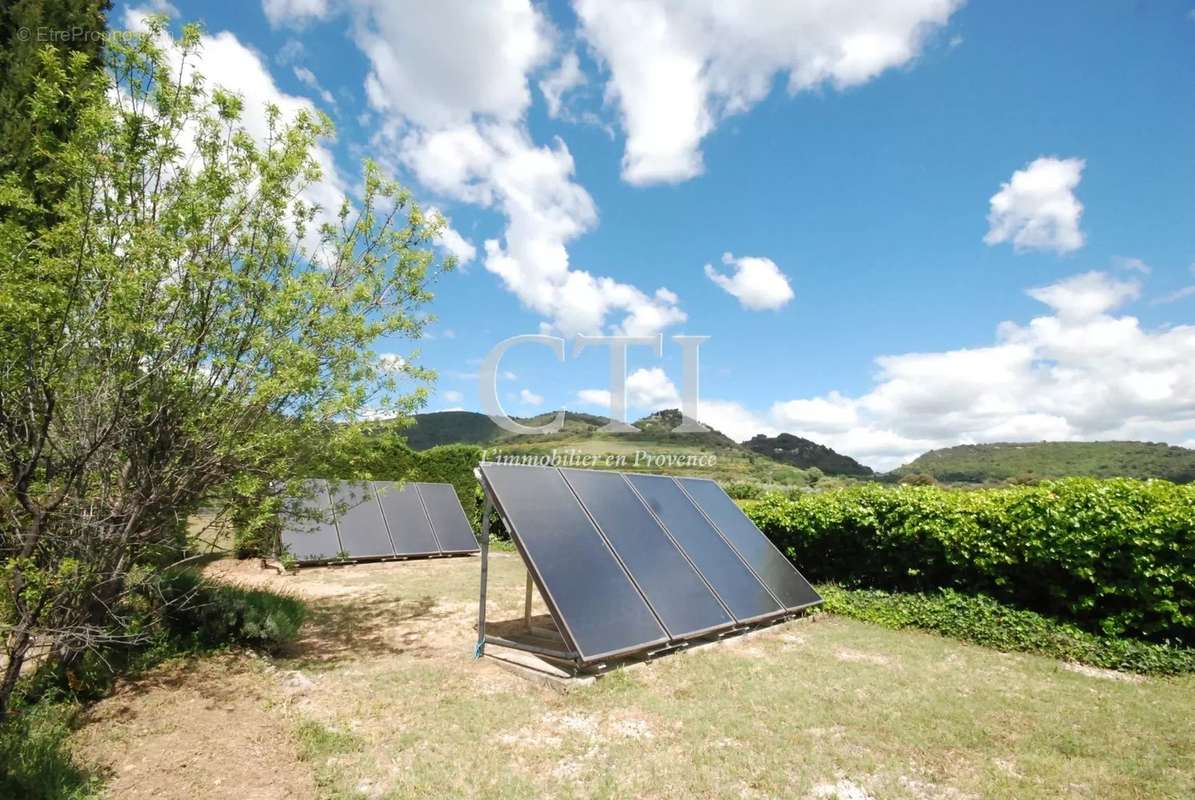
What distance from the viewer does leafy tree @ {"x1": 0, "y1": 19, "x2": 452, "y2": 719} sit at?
420 centimetres

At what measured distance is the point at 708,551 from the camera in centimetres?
848

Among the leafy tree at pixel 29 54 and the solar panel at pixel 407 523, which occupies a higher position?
the leafy tree at pixel 29 54

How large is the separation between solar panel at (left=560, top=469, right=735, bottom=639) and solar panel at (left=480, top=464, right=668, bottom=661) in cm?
24

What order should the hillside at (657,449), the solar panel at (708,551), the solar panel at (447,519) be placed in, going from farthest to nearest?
the hillside at (657,449) → the solar panel at (447,519) → the solar panel at (708,551)

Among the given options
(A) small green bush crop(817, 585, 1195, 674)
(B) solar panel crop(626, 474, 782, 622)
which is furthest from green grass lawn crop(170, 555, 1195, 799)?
(B) solar panel crop(626, 474, 782, 622)

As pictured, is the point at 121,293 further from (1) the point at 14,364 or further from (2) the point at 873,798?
(2) the point at 873,798

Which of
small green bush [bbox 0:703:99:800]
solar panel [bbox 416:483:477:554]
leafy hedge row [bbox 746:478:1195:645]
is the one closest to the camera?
small green bush [bbox 0:703:99:800]

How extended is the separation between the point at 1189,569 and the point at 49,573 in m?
12.0

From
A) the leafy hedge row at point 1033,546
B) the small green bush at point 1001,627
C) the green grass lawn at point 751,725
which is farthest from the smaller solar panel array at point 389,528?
the small green bush at point 1001,627

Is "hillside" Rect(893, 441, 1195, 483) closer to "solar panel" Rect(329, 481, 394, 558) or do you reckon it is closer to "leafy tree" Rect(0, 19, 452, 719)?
"solar panel" Rect(329, 481, 394, 558)

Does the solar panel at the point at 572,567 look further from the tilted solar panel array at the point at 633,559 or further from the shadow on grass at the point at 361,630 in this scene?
the shadow on grass at the point at 361,630

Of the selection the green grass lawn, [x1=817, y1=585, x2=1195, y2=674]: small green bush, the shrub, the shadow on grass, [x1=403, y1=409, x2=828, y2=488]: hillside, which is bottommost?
the green grass lawn

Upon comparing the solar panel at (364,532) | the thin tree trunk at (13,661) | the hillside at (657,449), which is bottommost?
the thin tree trunk at (13,661)

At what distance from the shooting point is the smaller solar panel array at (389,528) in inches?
521
